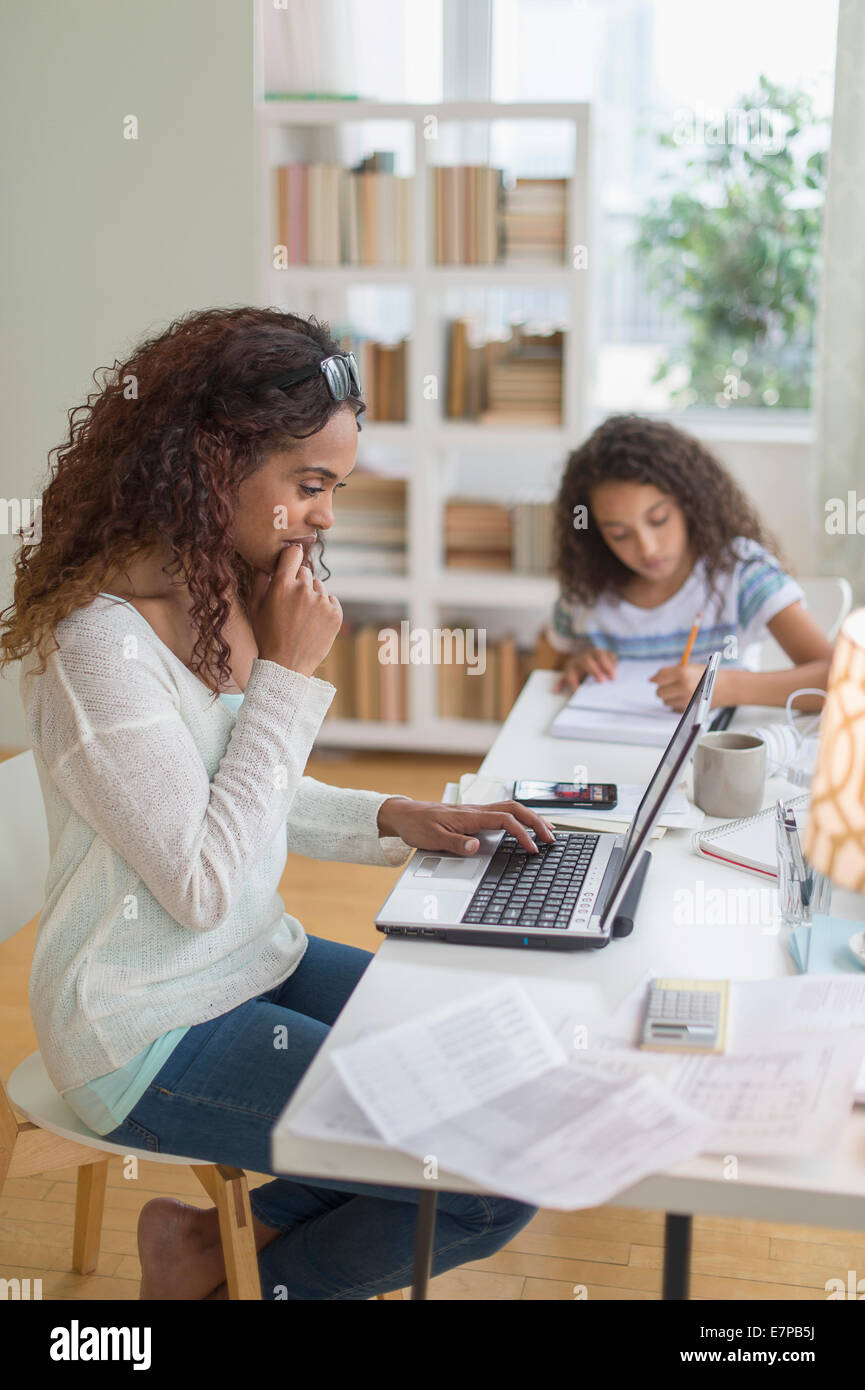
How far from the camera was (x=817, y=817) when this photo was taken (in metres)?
0.92

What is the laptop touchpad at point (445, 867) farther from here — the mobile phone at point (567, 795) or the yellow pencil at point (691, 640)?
the yellow pencil at point (691, 640)

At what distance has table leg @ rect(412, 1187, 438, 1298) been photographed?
106 centimetres

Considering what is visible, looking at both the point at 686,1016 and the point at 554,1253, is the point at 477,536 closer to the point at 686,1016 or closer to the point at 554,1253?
the point at 554,1253

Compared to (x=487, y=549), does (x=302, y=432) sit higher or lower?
higher

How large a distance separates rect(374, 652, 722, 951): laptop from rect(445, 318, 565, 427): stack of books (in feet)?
6.77

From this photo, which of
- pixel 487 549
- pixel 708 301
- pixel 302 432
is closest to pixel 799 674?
pixel 302 432

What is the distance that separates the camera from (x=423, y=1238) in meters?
1.09

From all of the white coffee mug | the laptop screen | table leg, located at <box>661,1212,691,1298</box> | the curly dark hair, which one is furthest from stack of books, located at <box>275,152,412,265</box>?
table leg, located at <box>661,1212,691,1298</box>

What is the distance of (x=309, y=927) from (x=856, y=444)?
201 centimetres

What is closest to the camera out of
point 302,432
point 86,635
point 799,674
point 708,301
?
point 86,635

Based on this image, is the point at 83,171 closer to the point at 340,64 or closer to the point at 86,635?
the point at 340,64

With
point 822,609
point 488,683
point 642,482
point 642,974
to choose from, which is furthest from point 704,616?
point 488,683

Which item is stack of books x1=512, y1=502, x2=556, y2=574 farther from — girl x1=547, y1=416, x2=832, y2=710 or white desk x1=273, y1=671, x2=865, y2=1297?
white desk x1=273, y1=671, x2=865, y2=1297

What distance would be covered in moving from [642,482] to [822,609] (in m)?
0.54
